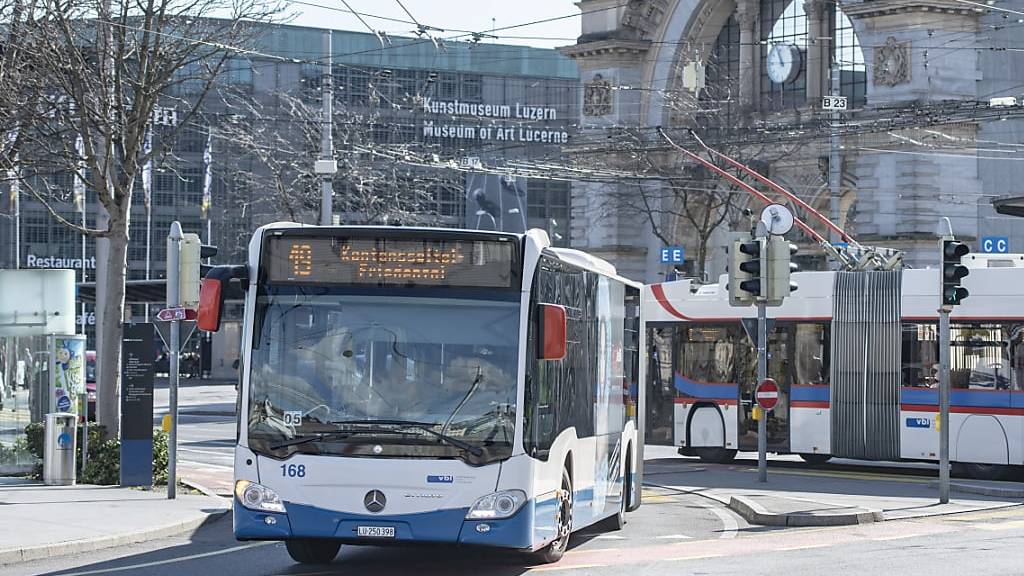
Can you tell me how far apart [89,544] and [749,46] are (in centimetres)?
4953

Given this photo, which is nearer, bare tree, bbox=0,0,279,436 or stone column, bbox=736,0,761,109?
bare tree, bbox=0,0,279,436

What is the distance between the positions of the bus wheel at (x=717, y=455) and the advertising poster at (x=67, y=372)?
10265mm

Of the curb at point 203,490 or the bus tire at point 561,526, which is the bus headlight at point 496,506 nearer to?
the bus tire at point 561,526

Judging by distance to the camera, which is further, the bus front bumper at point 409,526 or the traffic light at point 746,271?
the traffic light at point 746,271

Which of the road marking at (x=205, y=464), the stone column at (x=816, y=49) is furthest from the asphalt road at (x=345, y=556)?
the stone column at (x=816, y=49)

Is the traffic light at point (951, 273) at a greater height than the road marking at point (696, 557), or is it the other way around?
the traffic light at point (951, 273)

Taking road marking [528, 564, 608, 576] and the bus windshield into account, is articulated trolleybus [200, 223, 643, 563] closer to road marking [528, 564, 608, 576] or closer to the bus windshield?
the bus windshield

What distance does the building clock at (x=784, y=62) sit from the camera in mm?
60719

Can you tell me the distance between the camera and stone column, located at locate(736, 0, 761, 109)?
61125mm

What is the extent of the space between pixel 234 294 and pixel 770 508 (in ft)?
23.8

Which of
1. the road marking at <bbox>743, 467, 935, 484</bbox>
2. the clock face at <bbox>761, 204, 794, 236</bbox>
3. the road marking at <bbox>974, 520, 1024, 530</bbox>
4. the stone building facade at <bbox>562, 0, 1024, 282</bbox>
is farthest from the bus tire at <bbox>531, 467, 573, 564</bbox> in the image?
the stone building facade at <bbox>562, 0, 1024, 282</bbox>

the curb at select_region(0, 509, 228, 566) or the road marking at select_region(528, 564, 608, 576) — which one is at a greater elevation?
the road marking at select_region(528, 564, 608, 576)

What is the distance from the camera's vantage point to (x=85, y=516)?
16.6 metres

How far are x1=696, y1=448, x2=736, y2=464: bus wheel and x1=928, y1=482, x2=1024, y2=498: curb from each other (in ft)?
18.1
